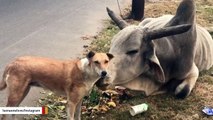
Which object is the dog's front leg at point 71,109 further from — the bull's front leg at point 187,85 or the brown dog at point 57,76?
the bull's front leg at point 187,85

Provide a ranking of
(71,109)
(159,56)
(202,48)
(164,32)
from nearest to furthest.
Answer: (71,109) → (164,32) → (159,56) → (202,48)

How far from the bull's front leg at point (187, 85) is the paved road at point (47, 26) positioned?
183 centimetres

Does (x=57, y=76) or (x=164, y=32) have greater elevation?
(x=164, y=32)

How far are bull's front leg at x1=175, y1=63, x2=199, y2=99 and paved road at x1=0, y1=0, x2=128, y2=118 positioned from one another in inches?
72.1

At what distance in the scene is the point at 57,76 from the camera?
5.58 meters

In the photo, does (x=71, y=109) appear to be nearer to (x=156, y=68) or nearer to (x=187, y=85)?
(x=156, y=68)

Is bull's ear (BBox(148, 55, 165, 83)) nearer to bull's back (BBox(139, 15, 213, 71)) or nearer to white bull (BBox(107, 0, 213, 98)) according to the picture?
white bull (BBox(107, 0, 213, 98))

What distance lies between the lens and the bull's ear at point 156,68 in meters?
6.02

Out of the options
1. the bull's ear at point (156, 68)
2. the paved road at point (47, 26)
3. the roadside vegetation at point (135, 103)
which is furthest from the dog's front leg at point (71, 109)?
the bull's ear at point (156, 68)

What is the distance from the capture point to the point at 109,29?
31.3 feet

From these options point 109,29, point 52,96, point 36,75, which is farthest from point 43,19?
point 36,75

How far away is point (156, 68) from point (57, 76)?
1280 mm

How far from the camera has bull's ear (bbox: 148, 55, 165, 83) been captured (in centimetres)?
602

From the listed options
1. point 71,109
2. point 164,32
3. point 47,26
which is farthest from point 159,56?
point 47,26
